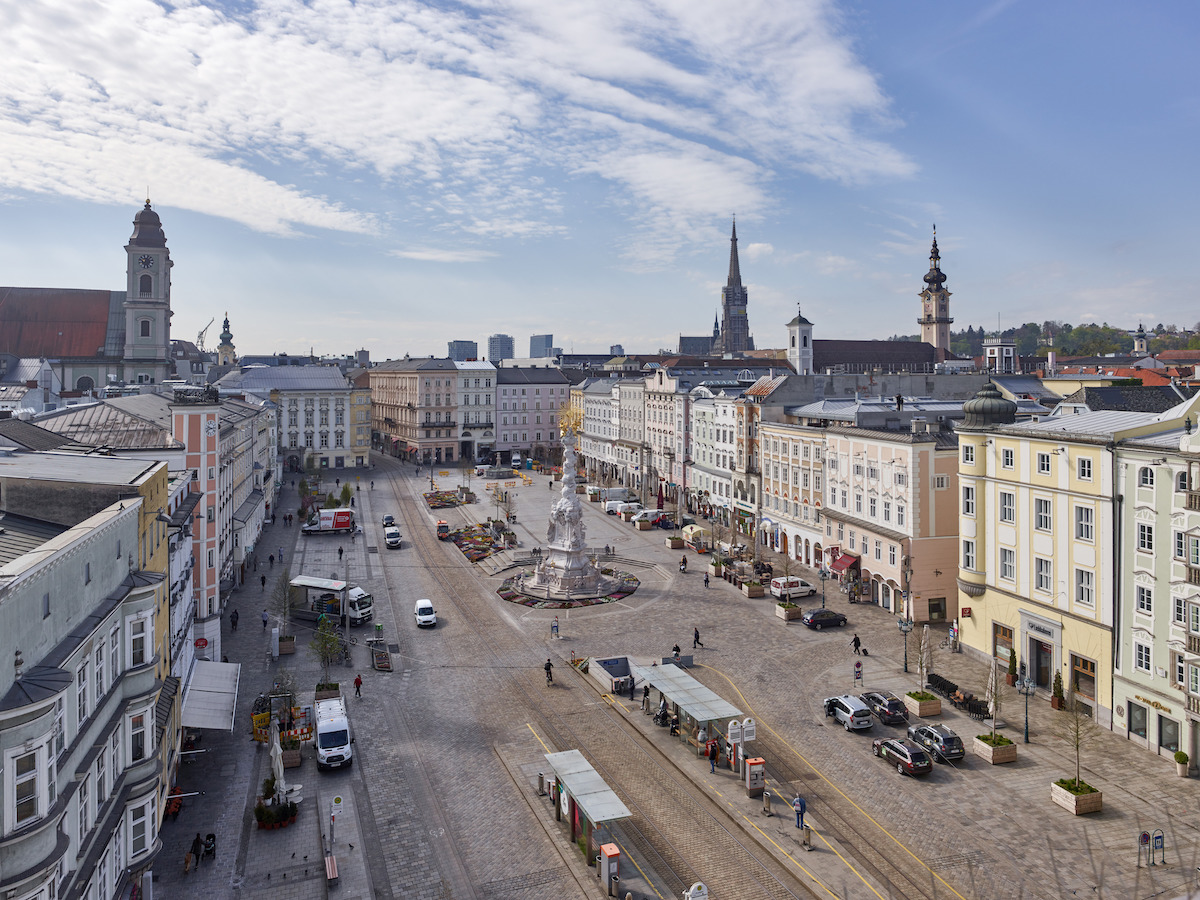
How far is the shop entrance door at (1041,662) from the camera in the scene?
42.2m

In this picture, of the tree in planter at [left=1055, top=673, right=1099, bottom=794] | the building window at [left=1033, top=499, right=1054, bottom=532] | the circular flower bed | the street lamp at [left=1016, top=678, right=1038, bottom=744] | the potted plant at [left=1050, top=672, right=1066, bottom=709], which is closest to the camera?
the tree in planter at [left=1055, top=673, right=1099, bottom=794]

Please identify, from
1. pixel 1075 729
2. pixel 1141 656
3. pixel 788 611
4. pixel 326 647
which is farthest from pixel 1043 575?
pixel 326 647

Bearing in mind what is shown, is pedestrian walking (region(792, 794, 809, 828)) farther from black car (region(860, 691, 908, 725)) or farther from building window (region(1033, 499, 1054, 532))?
building window (region(1033, 499, 1054, 532))

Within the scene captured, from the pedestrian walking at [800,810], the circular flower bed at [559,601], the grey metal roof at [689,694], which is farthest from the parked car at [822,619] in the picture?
the pedestrian walking at [800,810]

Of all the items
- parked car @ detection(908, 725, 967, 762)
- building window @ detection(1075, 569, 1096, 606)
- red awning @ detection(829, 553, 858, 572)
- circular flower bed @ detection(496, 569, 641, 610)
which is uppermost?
building window @ detection(1075, 569, 1096, 606)

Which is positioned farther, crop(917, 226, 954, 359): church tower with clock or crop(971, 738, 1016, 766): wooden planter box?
crop(917, 226, 954, 359): church tower with clock

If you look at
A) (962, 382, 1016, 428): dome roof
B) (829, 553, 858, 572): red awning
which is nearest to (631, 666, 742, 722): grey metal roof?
(962, 382, 1016, 428): dome roof

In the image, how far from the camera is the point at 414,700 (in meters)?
41.8

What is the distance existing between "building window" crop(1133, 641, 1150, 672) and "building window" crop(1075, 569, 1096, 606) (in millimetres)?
2841

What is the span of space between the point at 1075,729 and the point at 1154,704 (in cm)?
640

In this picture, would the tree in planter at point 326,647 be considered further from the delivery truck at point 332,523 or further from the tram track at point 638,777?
the delivery truck at point 332,523

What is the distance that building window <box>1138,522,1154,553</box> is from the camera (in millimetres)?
35781

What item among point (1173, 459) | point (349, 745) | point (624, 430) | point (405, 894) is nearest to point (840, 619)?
point (1173, 459)

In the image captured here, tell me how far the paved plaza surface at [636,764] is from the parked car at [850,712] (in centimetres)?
50
